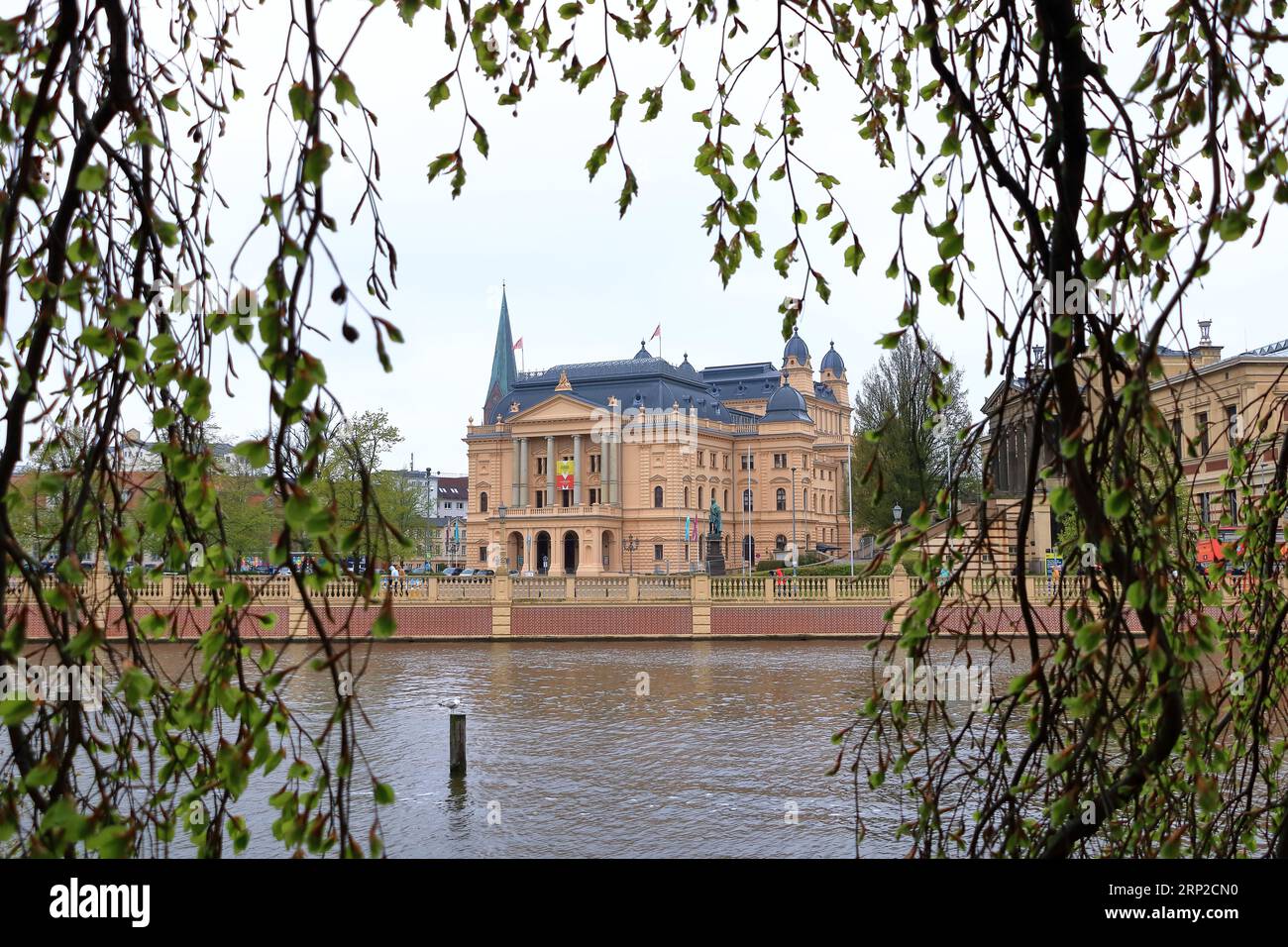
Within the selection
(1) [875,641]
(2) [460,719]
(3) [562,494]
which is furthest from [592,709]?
(3) [562,494]

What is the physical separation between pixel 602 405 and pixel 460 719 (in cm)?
8538

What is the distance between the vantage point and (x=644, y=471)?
97562mm

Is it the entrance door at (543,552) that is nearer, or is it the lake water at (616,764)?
the lake water at (616,764)

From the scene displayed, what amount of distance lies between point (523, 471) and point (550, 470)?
2613 millimetres

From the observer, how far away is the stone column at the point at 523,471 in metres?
100

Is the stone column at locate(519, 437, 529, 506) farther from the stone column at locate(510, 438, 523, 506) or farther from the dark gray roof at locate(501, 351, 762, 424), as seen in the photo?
the dark gray roof at locate(501, 351, 762, 424)

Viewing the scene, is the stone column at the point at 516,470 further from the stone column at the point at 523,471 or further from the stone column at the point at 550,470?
the stone column at the point at 550,470

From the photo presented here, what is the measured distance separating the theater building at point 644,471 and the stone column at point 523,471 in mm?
119

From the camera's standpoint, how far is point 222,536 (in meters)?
3.14

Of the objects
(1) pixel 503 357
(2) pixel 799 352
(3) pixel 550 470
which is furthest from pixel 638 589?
(1) pixel 503 357

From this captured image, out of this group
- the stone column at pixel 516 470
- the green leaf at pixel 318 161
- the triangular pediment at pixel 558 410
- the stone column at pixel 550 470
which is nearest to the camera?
the green leaf at pixel 318 161

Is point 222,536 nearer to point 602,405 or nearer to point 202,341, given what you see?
point 202,341

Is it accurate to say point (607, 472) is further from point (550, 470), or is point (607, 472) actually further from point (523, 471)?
point (523, 471)

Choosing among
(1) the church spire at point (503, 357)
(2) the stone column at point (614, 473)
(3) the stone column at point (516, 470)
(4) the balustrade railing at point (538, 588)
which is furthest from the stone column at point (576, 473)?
(4) the balustrade railing at point (538, 588)
